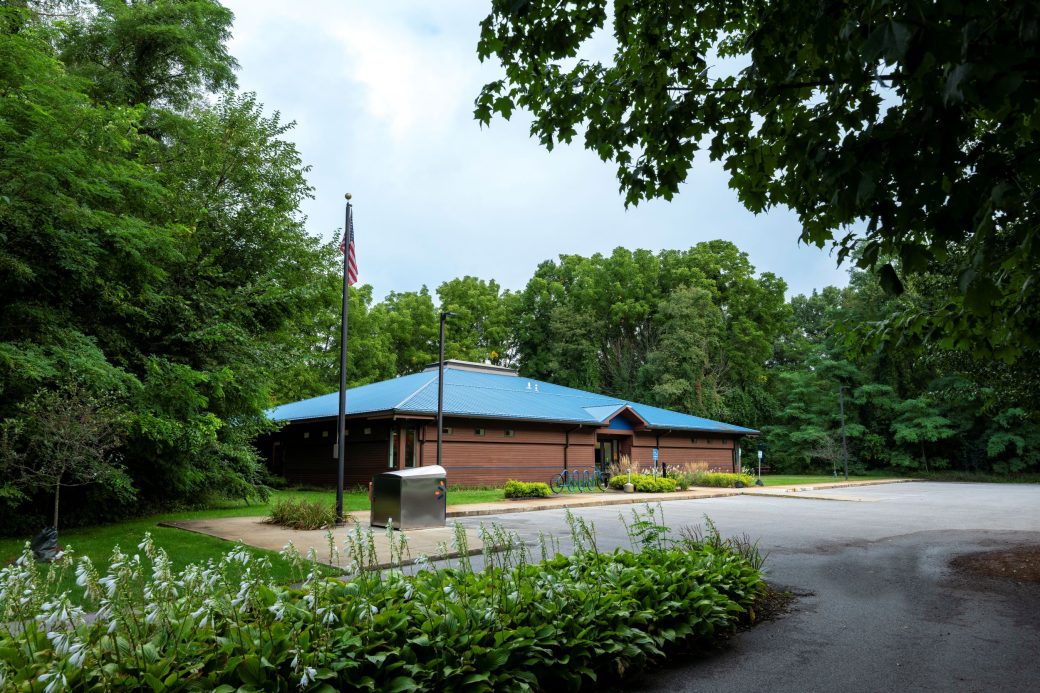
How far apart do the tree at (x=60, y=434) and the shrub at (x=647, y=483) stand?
18.9m

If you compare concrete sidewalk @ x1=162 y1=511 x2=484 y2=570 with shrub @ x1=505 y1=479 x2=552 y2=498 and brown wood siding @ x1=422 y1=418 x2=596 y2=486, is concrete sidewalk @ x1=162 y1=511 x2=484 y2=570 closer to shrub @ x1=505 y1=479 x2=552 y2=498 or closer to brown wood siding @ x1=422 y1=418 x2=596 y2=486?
shrub @ x1=505 y1=479 x2=552 y2=498

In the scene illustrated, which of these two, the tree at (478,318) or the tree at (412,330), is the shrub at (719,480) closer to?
the tree at (412,330)

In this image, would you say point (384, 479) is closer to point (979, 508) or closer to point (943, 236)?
point (943, 236)

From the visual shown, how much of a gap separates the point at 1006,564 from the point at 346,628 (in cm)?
988

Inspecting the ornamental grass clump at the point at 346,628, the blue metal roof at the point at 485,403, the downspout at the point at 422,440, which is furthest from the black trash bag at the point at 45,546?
the downspout at the point at 422,440

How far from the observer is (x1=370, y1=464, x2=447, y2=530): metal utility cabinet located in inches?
500

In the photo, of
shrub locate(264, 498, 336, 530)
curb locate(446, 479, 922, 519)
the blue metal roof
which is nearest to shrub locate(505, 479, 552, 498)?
curb locate(446, 479, 922, 519)

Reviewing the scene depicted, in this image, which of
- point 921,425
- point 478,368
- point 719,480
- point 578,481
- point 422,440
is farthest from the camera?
point 921,425

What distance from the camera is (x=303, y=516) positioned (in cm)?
1306

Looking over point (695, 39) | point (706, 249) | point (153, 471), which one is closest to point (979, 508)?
point (695, 39)

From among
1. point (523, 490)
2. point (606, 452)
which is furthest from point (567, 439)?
point (523, 490)

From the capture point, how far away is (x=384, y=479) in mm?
13172

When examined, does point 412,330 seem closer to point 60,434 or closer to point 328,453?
point 328,453

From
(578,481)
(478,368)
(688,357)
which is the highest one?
(688,357)
